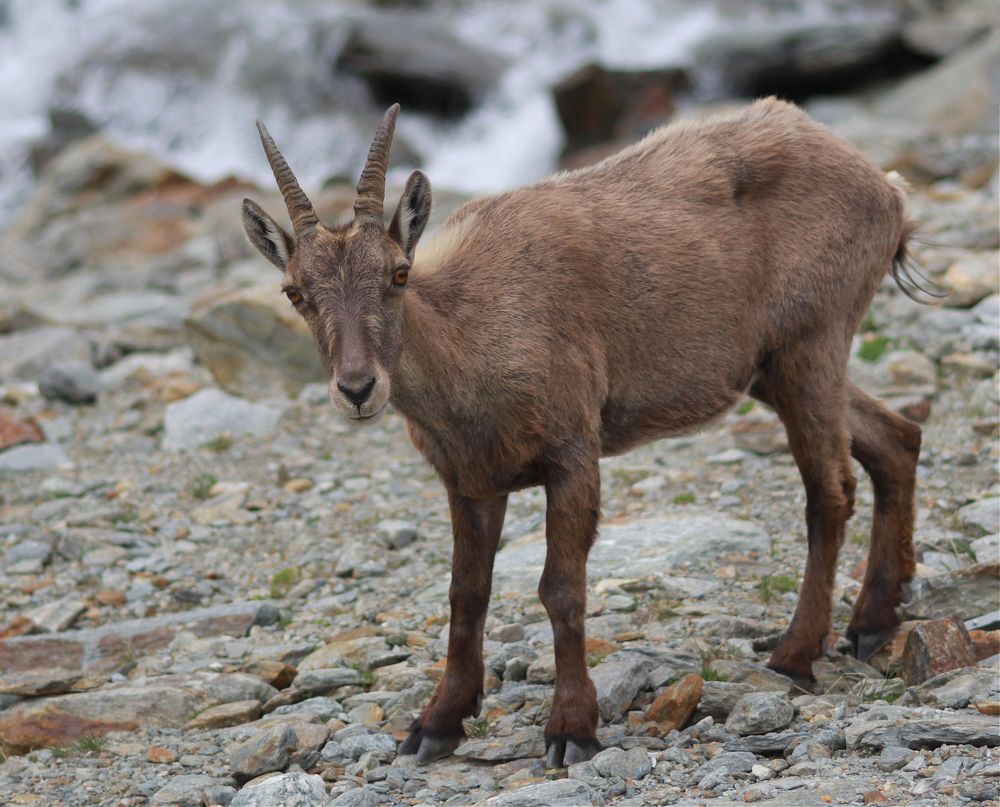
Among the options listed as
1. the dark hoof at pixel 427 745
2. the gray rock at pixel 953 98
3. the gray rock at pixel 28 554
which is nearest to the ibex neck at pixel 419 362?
the dark hoof at pixel 427 745

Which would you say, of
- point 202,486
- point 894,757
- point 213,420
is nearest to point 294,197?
point 894,757

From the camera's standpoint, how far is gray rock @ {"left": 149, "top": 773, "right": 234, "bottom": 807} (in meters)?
6.00

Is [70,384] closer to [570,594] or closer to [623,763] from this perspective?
[570,594]

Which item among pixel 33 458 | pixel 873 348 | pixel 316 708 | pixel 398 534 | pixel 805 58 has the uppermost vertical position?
pixel 805 58

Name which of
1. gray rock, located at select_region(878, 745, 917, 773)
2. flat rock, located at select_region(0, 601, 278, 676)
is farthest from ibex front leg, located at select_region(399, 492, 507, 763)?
flat rock, located at select_region(0, 601, 278, 676)

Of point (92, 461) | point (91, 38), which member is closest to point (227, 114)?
point (91, 38)

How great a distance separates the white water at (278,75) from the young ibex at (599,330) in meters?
18.0

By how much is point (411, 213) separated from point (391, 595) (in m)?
3.23

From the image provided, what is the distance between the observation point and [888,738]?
549 centimetres

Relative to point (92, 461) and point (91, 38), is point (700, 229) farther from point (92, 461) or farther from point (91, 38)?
point (91, 38)

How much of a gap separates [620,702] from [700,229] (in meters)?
2.45

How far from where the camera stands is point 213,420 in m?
11.7

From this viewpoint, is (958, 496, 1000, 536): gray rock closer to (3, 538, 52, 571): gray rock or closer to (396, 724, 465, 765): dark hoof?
(396, 724, 465, 765): dark hoof

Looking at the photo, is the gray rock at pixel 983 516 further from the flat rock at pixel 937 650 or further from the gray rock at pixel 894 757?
the gray rock at pixel 894 757
